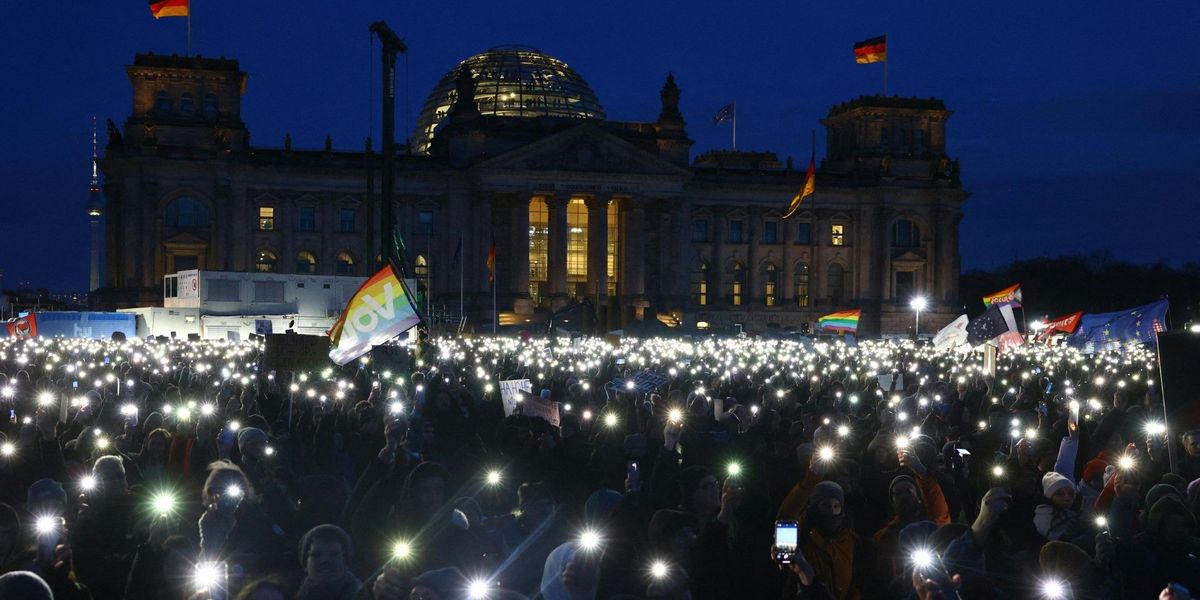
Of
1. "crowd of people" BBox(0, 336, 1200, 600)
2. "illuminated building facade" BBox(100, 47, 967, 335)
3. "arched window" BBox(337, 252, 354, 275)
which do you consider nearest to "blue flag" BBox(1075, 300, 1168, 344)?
"crowd of people" BBox(0, 336, 1200, 600)

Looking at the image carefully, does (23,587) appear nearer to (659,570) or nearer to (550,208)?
(659,570)

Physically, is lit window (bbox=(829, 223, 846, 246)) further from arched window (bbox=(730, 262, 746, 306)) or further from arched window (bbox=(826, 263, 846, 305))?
arched window (bbox=(730, 262, 746, 306))

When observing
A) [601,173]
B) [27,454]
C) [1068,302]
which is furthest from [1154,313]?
[1068,302]

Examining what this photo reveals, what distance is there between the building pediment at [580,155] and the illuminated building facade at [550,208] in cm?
9

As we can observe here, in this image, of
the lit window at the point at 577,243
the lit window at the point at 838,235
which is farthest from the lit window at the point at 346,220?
the lit window at the point at 838,235

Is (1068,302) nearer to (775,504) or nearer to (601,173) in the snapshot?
(601,173)

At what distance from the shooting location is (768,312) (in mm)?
90312

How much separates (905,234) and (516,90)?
30190mm

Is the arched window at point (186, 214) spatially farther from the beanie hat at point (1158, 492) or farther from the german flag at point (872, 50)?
the beanie hat at point (1158, 492)

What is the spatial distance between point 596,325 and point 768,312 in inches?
1643

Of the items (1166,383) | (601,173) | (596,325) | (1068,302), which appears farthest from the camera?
(1068,302)

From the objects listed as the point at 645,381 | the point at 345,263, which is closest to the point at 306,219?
the point at 345,263

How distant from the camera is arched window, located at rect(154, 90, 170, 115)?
8088 cm

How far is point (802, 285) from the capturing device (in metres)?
92.6
